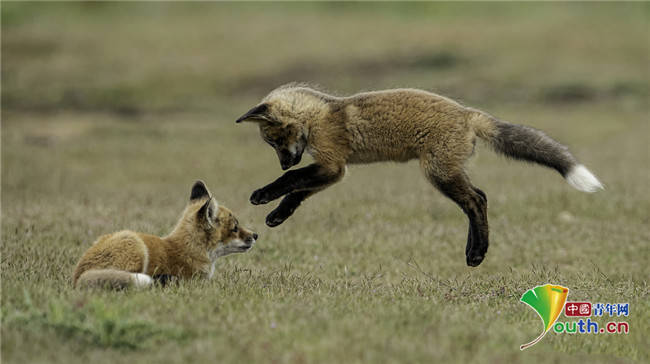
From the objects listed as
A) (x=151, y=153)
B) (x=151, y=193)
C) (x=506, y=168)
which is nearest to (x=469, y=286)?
(x=151, y=193)

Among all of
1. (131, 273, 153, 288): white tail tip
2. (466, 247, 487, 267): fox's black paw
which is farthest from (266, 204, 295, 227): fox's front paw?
(466, 247, 487, 267): fox's black paw

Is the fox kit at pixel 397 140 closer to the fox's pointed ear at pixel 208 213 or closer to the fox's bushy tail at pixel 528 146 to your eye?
the fox's bushy tail at pixel 528 146

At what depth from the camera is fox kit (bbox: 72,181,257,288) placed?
580 cm

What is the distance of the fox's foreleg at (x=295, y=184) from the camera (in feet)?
22.2

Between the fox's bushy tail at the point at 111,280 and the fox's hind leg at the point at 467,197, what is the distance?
2.95m

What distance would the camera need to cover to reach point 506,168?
57.5ft

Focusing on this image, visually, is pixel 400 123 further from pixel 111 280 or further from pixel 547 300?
pixel 111 280

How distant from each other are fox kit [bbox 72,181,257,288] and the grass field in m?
0.31

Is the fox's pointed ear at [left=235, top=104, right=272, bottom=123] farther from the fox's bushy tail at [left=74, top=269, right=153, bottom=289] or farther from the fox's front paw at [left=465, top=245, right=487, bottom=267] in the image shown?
the fox's front paw at [left=465, top=245, right=487, bottom=267]

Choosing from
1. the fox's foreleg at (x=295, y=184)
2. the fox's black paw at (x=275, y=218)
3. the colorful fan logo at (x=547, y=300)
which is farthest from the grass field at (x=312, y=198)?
the fox's foreleg at (x=295, y=184)

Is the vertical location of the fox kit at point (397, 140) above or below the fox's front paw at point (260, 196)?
above

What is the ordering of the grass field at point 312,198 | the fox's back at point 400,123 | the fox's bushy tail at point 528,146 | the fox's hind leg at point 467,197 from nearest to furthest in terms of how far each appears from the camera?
the grass field at point 312,198
the fox's bushy tail at point 528,146
the fox's hind leg at point 467,197
the fox's back at point 400,123

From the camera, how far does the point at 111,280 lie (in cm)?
571

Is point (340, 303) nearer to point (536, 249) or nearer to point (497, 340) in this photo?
point (497, 340)
